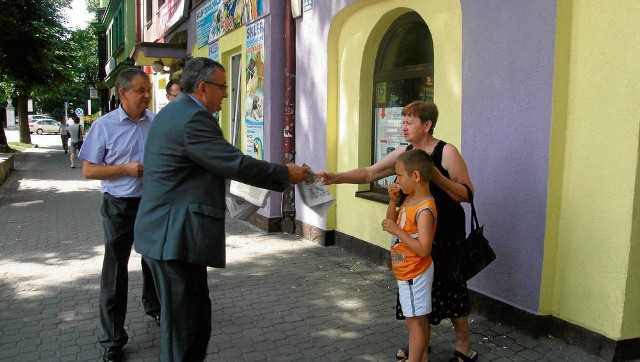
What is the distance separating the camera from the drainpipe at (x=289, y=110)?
25.0ft

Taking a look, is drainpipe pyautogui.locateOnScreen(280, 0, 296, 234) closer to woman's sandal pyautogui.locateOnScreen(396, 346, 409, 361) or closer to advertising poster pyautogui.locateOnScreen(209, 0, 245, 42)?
advertising poster pyautogui.locateOnScreen(209, 0, 245, 42)

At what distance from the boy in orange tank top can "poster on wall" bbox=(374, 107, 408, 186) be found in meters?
2.92

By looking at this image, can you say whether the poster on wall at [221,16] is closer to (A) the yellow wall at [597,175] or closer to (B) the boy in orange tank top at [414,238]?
(A) the yellow wall at [597,175]

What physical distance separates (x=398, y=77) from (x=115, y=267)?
12.1ft

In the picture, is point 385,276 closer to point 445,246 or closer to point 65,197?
point 445,246

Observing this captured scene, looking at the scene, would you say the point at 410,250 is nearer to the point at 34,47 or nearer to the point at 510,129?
the point at 510,129

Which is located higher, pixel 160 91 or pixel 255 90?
pixel 160 91

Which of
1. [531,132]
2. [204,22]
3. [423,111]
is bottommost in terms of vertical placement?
[531,132]

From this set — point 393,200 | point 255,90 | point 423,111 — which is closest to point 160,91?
point 255,90

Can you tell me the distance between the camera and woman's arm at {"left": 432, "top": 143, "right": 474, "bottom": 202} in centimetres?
321

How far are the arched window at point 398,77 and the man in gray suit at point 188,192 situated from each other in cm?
328

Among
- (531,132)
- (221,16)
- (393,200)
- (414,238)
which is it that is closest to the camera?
(414,238)

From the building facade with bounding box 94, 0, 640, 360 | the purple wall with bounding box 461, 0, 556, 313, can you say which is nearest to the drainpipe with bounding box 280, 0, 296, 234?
the building facade with bounding box 94, 0, 640, 360

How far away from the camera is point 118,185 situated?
148 inches
